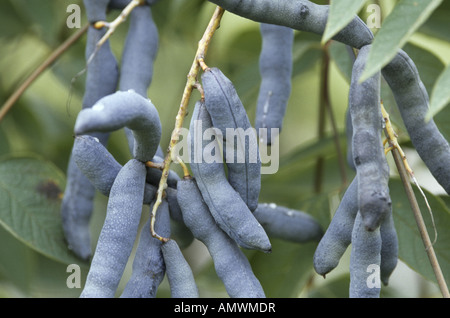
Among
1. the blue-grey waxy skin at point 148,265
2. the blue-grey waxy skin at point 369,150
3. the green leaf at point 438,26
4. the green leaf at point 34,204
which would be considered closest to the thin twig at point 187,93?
the blue-grey waxy skin at point 148,265

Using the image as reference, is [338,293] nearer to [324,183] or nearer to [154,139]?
[324,183]

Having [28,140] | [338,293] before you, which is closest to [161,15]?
[28,140]

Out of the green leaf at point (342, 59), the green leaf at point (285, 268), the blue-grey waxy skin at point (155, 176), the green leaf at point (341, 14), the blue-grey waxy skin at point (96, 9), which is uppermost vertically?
the green leaf at point (341, 14)

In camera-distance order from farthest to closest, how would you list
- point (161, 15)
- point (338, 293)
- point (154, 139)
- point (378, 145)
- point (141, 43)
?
point (161, 15) < point (338, 293) < point (141, 43) < point (154, 139) < point (378, 145)

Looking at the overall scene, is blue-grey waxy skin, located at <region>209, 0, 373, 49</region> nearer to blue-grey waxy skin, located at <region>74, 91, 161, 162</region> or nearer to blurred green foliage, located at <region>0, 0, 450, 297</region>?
blue-grey waxy skin, located at <region>74, 91, 161, 162</region>

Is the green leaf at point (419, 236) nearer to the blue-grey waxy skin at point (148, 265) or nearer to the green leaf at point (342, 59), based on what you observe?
the green leaf at point (342, 59)

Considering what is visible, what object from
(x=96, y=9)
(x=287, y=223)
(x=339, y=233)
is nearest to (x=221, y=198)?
(x=339, y=233)

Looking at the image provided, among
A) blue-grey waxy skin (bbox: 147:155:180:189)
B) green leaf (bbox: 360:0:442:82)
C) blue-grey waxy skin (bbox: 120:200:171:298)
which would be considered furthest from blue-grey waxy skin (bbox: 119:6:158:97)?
green leaf (bbox: 360:0:442:82)
